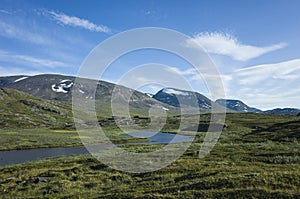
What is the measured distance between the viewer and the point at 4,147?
266 feet

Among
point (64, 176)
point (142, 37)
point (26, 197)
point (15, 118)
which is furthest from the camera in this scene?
point (15, 118)

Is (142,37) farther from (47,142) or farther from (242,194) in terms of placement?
(47,142)

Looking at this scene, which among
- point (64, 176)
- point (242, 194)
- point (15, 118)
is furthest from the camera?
point (15, 118)

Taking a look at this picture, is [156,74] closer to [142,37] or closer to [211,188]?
[142,37]

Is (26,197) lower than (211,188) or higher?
lower

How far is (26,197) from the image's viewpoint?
83.0 feet

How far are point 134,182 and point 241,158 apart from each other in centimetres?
1722

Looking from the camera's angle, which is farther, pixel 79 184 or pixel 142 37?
pixel 142 37

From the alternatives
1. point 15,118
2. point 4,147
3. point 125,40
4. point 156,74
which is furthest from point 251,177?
point 15,118

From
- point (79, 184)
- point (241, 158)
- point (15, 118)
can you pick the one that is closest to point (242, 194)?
point (79, 184)

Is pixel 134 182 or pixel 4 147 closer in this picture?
pixel 134 182

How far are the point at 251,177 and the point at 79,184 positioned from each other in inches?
693

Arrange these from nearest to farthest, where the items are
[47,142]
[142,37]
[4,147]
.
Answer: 1. [142,37]
2. [4,147]
3. [47,142]

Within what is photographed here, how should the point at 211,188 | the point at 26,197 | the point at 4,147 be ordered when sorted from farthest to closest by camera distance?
1. the point at 4,147
2. the point at 26,197
3. the point at 211,188
